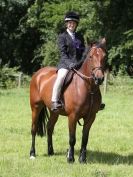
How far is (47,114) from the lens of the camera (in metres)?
10.4

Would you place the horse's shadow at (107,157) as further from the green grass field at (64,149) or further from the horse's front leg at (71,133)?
the horse's front leg at (71,133)

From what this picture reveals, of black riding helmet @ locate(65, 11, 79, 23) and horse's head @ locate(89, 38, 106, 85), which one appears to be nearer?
horse's head @ locate(89, 38, 106, 85)

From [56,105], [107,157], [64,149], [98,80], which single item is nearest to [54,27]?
[64,149]

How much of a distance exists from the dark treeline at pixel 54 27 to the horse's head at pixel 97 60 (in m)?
22.1

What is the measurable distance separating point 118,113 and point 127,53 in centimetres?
1466

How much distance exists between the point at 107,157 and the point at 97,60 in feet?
7.46

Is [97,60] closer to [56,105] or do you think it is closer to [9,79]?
[56,105]

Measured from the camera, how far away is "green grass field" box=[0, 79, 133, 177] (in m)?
8.05

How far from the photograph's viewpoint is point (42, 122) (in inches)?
408

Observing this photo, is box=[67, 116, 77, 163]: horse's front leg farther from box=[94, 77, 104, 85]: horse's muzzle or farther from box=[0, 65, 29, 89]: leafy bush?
box=[0, 65, 29, 89]: leafy bush

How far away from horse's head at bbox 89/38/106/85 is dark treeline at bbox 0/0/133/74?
2210cm

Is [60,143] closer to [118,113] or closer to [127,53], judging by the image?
[118,113]

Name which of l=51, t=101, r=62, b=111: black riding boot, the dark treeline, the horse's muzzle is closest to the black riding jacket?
l=51, t=101, r=62, b=111: black riding boot

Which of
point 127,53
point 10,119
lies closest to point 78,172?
point 10,119
